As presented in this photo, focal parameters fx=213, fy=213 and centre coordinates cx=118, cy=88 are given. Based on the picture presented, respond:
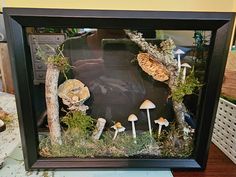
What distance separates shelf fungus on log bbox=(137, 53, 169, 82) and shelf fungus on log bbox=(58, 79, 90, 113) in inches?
6.3

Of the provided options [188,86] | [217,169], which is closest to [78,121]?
[188,86]

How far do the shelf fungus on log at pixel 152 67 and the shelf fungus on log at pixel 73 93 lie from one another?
0.16 m

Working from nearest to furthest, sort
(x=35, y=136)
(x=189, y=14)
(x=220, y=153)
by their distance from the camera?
1. (x=189, y=14)
2. (x=35, y=136)
3. (x=220, y=153)

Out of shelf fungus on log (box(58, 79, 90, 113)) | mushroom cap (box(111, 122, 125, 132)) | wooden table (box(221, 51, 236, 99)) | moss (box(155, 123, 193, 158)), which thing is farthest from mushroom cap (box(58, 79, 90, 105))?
wooden table (box(221, 51, 236, 99))

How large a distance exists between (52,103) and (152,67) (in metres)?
0.27

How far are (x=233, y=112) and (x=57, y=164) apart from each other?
0.51 meters

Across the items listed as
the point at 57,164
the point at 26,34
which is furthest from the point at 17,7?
the point at 57,164

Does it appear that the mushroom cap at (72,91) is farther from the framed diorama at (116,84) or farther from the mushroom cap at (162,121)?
the mushroom cap at (162,121)

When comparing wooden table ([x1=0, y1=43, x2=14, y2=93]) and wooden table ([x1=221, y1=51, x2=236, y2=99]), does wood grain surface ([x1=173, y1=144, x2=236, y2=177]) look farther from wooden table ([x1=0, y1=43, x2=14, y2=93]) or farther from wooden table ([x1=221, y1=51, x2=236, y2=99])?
wooden table ([x1=0, y1=43, x2=14, y2=93])

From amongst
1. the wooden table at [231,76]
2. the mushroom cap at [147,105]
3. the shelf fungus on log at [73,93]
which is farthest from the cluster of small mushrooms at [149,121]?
the wooden table at [231,76]

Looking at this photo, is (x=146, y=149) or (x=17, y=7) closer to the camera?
(x=17, y=7)

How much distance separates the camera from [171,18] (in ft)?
1.46

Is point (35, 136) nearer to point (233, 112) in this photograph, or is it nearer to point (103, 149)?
point (103, 149)

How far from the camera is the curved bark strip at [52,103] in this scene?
1.71ft
